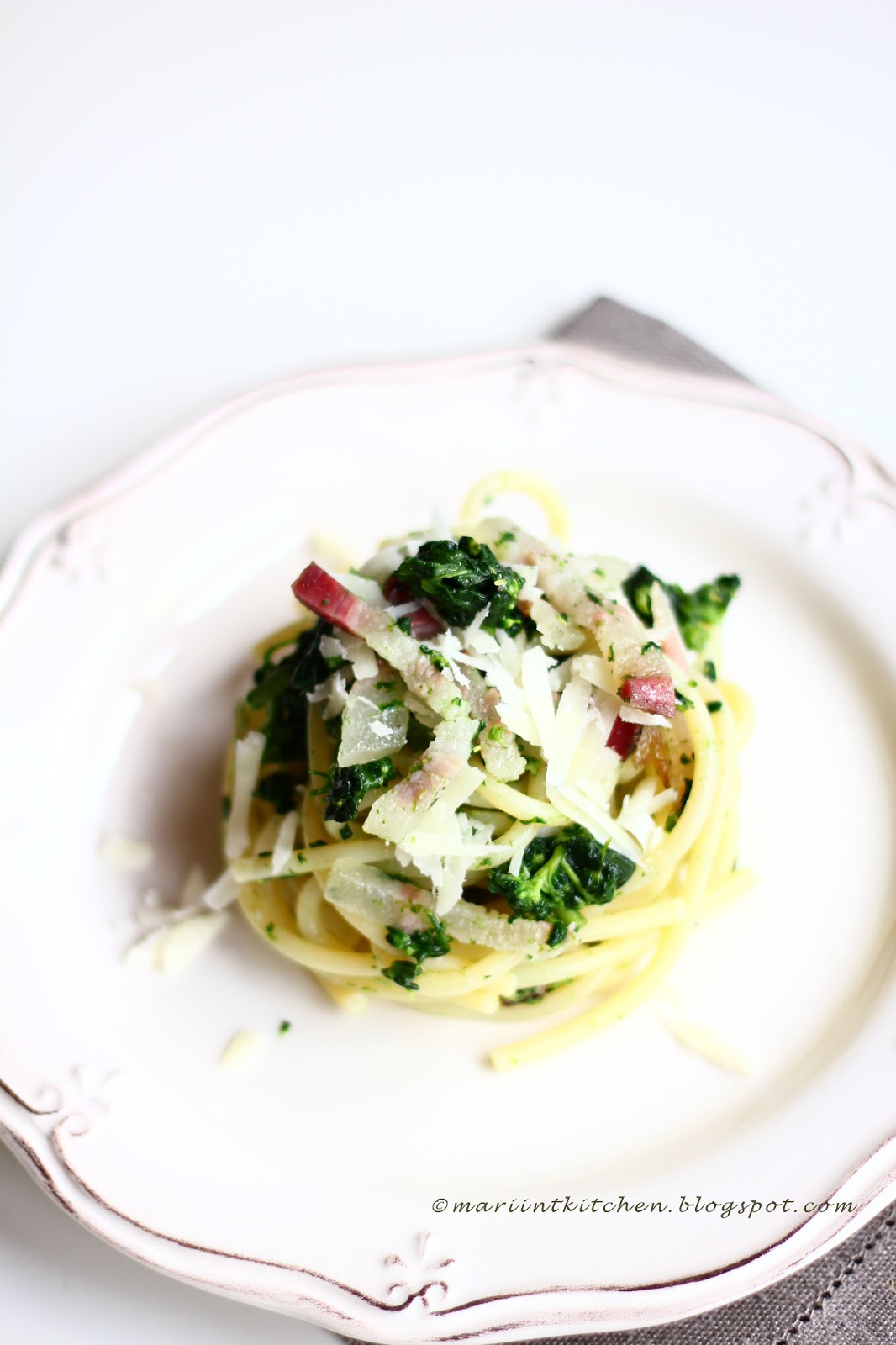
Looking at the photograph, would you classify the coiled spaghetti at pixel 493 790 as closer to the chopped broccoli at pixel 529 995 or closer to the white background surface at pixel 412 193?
the chopped broccoli at pixel 529 995

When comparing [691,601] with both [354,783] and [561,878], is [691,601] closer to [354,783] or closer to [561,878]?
[561,878]

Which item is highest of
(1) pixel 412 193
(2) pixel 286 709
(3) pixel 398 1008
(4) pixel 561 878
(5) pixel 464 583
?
(1) pixel 412 193

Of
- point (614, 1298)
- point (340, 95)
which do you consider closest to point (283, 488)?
point (340, 95)

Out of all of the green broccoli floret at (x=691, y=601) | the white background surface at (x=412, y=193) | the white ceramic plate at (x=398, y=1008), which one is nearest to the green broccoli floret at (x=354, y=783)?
the white ceramic plate at (x=398, y=1008)

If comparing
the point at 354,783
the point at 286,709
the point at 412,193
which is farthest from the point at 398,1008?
the point at 412,193

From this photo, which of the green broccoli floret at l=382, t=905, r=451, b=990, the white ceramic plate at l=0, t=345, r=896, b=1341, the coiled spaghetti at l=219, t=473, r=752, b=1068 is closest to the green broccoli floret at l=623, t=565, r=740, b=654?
the coiled spaghetti at l=219, t=473, r=752, b=1068

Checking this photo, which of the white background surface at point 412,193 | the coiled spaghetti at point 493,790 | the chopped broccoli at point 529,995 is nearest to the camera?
the coiled spaghetti at point 493,790
